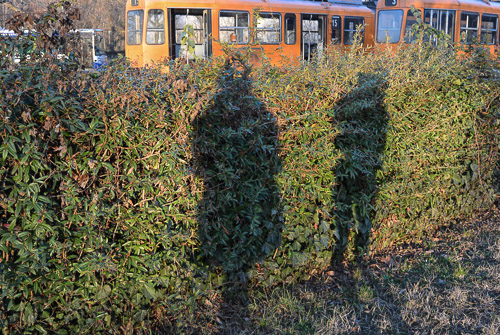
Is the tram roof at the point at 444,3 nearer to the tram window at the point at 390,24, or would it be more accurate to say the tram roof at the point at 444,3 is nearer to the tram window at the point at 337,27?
the tram window at the point at 390,24

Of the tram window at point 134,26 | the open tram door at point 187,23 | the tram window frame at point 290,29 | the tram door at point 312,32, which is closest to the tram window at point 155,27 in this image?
the open tram door at point 187,23

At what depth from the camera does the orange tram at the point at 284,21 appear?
1520 centimetres

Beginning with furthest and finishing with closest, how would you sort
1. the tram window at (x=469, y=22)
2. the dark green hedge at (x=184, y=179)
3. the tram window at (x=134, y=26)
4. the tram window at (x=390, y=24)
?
the tram window at (x=390, y=24) < the tram window at (x=469, y=22) < the tram window at (x=134, y=26) < the dark green hedge at (x=184, y=179)

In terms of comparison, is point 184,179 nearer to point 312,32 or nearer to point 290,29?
point 290,29

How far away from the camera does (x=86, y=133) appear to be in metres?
3.44

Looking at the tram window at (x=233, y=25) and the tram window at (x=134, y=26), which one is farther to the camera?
the tram window at (x=134, y=26)

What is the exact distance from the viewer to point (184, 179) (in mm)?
3789

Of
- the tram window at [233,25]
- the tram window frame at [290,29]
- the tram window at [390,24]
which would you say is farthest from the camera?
the tram window at [390,24]

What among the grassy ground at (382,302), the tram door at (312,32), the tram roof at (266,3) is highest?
the tram roof at (266,3)

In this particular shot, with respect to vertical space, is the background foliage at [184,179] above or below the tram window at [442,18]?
below

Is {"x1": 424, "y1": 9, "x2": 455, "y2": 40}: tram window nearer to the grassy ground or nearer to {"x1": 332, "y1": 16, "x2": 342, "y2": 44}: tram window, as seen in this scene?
{"x1": 332, "y1": 16, "x2": 342, "y2": 44}: tram window

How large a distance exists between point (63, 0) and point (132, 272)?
2.37 metres

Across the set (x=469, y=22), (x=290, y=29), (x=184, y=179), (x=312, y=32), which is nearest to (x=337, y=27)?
(x=312, y=32)

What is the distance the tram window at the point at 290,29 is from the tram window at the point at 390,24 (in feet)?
12.2
